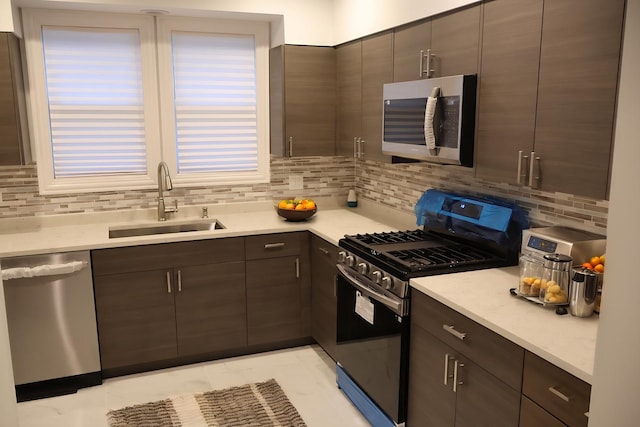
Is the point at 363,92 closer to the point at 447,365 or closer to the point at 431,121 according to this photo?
the point at 431,121

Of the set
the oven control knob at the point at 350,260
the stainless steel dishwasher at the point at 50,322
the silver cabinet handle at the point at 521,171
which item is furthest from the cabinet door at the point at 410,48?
the stainless steel dishwasher at the point at 50,322

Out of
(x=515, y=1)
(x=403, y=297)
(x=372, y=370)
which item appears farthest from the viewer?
(x=372, y=370)

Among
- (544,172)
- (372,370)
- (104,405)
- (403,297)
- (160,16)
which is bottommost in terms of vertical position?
(104,405)

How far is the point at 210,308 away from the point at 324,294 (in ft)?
2.47

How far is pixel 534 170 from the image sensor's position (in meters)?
2.14

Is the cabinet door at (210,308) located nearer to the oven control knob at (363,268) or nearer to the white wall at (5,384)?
the oven control knob at (363,268)

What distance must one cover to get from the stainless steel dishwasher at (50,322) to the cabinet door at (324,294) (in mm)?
1397

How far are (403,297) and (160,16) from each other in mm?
2609

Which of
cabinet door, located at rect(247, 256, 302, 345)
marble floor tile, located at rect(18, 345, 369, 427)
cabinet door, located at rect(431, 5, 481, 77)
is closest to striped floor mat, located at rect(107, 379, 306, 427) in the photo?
marble floor tile, located at rect(18, 345, 369, 427)

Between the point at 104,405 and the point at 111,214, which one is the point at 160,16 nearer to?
the point at 111,214

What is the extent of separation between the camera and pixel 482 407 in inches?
79.7

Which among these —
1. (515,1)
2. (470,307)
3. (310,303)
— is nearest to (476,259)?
(470,307)

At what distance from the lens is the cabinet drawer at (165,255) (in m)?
3.25

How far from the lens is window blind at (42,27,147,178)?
3580 mm
